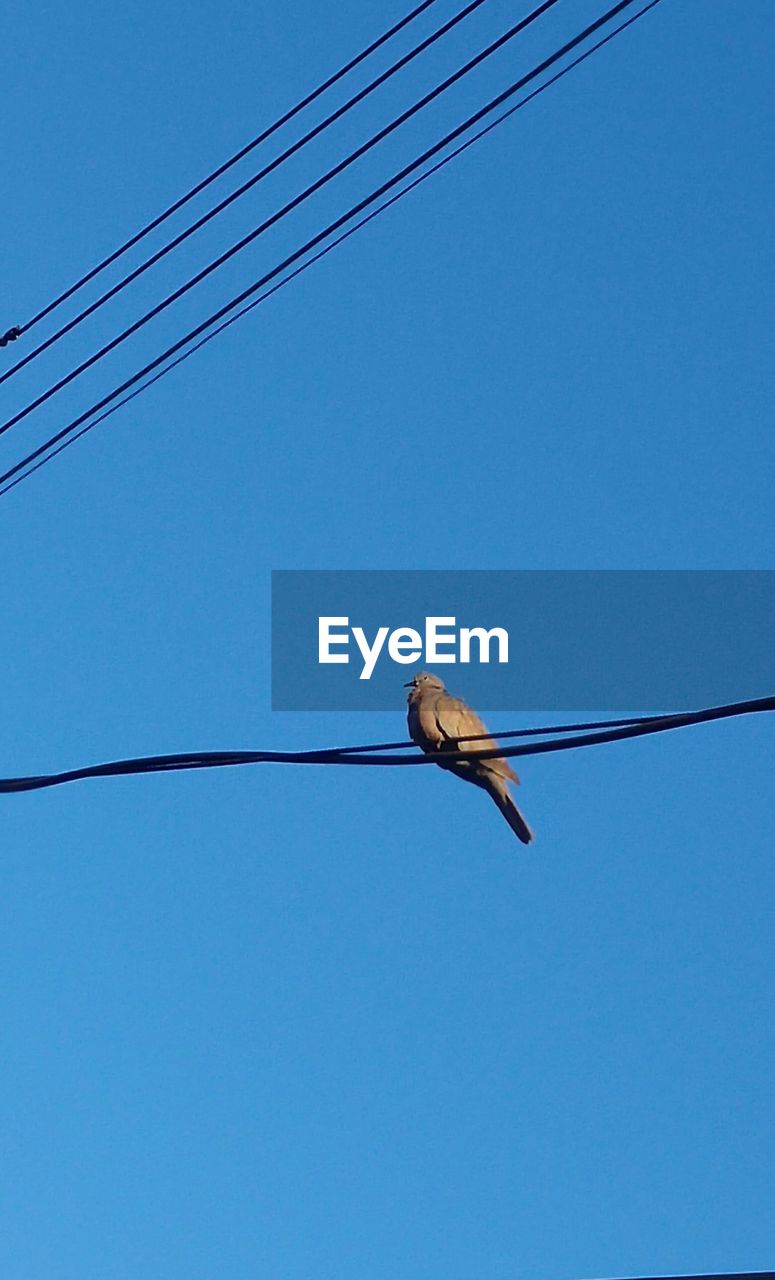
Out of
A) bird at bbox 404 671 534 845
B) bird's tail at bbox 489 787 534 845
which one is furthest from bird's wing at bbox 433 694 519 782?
bird's tail at bbox 489 787 534 845

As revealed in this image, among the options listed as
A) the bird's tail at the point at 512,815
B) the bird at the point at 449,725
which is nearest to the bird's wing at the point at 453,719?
the bird at the point at 449,725

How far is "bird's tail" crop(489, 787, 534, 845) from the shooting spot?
27.6ft

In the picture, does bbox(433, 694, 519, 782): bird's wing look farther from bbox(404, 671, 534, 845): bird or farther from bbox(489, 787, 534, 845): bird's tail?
bbox(489, 787, 534, 845): bird's tail

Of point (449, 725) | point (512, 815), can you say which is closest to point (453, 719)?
point (449, 725)

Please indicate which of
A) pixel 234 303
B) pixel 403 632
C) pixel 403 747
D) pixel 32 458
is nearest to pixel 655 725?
pixel 403 747

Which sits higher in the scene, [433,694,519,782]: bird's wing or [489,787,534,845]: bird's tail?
[433,694,519,782]: bird's wing

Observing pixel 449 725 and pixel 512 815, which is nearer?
pixel 512 815

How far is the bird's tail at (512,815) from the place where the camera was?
841cm

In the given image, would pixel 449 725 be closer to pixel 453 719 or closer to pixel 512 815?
pixel 453 719

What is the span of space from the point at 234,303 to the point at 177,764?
1.55 metres

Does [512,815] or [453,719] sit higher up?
[453,719]

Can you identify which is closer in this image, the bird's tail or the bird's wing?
the bird's tail

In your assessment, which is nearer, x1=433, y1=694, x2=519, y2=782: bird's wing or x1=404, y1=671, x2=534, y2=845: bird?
x1=404, y1=671, x2=534, y2=845: bird

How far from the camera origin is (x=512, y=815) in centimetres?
863
